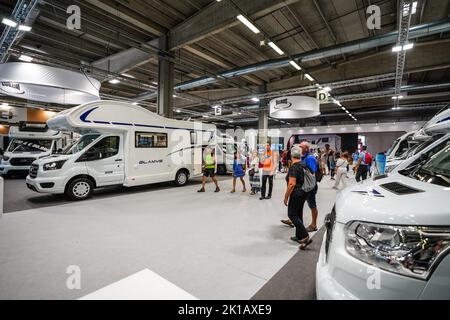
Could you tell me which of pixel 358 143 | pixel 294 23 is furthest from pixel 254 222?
pixel 358 143

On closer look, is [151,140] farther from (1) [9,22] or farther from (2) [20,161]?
(2) [20,161]

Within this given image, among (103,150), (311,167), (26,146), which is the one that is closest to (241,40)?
(103,150)

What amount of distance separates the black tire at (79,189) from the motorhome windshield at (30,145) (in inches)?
246

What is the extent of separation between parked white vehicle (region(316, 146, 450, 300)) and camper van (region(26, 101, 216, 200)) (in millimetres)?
5977

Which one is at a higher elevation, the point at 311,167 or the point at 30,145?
the point at 30,145

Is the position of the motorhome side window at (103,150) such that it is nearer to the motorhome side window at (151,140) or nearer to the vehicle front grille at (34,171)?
the motorhome side window at (151,140)

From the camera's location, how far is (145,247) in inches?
111

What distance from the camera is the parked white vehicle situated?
3.00ft

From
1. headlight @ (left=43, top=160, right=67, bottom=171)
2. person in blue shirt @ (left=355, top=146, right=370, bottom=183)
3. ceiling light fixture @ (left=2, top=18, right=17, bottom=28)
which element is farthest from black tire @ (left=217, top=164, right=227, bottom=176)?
ceiling light fixture @ (left=2, top=18, right=17, bottom=28)

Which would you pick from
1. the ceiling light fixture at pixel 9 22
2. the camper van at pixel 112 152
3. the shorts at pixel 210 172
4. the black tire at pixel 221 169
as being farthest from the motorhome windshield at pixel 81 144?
the black tire at pixel 221 169

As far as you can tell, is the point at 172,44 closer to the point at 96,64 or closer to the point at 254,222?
the point at 96,64

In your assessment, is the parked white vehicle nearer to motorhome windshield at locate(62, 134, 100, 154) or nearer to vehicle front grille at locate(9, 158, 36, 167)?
motorhome windshield at locate(62, 134, 100, 154)

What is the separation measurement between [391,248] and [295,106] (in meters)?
9.72
